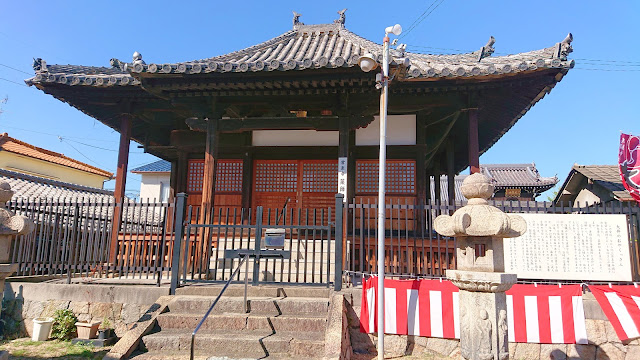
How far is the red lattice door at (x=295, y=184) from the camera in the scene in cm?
1103

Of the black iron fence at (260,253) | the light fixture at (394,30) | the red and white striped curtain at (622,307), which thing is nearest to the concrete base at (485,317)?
the black iron fence at (260,253)

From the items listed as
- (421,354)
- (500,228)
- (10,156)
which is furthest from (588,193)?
(10,156)

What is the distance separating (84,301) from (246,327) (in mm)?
3704

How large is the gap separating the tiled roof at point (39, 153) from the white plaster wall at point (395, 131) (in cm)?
2345

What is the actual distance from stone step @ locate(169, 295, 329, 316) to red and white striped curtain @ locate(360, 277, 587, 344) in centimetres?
90

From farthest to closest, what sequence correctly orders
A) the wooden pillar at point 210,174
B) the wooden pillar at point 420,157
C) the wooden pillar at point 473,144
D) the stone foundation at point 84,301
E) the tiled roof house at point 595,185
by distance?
the tiled roof house at point 595,185 → the wooden pillar at point 420,157 → the wooden pillar at point 210,174 → the wooden pillar at point 473,144 → the stone foundation at point 84,301

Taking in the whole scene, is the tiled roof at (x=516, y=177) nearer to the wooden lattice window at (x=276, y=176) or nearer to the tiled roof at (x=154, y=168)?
the wooden lattice window at (x=276, y=176)

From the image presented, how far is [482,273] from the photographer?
4.33m

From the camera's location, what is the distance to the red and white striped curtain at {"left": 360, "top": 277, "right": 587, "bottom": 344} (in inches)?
243

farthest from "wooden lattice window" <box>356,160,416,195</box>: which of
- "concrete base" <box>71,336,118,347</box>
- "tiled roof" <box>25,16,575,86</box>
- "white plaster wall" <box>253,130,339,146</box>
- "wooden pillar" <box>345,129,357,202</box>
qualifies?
"concrete base" <box>71,336,118,347</box>

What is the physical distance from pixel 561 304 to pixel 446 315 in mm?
1890

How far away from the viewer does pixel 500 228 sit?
169 inches

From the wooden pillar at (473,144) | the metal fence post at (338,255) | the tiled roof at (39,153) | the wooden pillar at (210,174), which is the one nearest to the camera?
the metal fence post at (338,255)

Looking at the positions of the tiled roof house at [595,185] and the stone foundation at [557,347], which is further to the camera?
the tiled roof house at [595,185]
